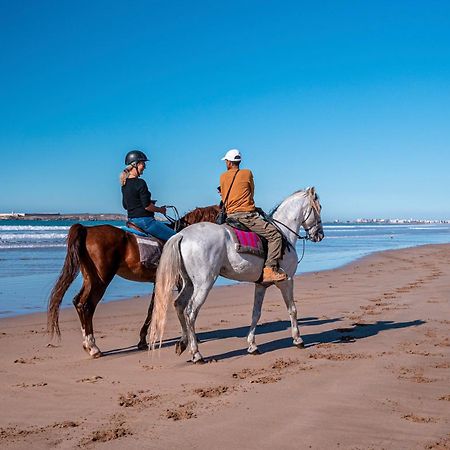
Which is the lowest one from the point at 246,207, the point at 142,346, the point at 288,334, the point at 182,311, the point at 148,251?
the point at 288,334

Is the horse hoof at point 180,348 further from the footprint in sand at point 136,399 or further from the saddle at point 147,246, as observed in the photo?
the footprint in sand at point 136,399

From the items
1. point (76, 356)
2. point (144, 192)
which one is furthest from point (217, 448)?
point (144, 192)

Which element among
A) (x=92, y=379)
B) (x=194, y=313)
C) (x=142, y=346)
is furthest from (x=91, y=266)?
(x=92, y=379)

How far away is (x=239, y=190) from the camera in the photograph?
26.8 ft

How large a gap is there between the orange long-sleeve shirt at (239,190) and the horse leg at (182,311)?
4.70ft

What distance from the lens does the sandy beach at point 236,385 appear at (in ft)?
15.0

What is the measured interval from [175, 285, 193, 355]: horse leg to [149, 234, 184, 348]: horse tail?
0.40 meters

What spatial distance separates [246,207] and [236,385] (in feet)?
9.67

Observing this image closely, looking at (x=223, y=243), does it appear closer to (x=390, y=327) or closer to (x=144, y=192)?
(x=144, y=192)

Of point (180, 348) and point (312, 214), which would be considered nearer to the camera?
point (180, 348)

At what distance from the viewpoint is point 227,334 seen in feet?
31.0

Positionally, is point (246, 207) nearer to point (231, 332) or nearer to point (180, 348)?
point (180, 348)

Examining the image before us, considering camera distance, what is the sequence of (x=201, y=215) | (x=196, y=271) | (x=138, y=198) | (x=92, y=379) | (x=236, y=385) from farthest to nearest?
(x=201, y=215)
(x=138, y=198)
(x=196, y=271)
(x=92, y=379)
(x=236, y=385)

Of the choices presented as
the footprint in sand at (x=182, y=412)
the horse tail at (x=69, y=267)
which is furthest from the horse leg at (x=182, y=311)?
the footprint in sand at (x=182, y=412)
